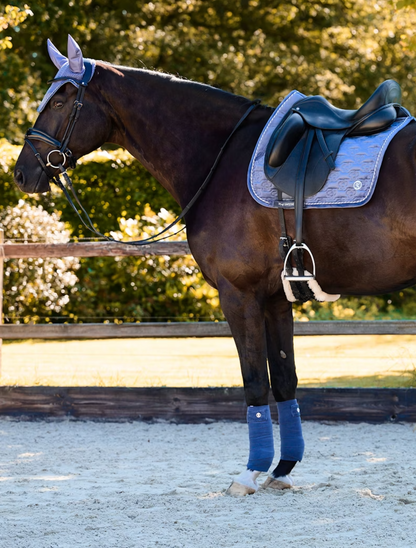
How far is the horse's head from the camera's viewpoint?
13.5 ft

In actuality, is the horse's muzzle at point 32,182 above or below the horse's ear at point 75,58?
below

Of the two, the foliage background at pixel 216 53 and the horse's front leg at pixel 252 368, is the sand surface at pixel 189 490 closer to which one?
the horse's front leg at pixel 252 368

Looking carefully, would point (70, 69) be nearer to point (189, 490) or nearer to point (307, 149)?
point (307, 149)

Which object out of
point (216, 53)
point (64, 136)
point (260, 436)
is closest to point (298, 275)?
point (260, 436)

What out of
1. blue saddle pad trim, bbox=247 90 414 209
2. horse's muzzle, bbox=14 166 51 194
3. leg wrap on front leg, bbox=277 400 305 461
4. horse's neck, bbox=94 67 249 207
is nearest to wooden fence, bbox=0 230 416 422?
leg wrap on front leg, bbox=277 400 305 461

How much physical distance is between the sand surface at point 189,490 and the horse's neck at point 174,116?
1.65 m

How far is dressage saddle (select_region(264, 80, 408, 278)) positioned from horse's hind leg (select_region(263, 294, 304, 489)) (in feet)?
1.99

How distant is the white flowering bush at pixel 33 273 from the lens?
10.4 m

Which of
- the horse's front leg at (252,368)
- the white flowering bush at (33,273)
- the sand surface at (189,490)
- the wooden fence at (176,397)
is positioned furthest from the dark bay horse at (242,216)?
the white flowering bush at (33,273)

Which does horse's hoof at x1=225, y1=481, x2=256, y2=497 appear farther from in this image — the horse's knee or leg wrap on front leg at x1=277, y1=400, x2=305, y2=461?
the horse's knee

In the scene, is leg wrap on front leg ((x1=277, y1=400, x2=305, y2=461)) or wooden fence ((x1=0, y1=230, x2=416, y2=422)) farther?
wooden fence ((x1=0, y1=230, x2=416, y2=422))

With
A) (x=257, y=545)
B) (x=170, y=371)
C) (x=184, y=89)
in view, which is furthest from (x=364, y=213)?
(x=170, y=371)

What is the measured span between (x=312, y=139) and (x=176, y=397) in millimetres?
3006

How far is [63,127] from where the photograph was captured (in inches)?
163
